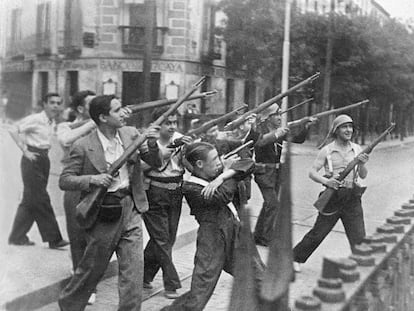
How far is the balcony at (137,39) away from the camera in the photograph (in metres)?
1.83

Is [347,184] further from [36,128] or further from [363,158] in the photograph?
[36,128]

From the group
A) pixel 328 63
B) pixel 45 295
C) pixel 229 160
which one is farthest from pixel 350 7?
pixel 45 295

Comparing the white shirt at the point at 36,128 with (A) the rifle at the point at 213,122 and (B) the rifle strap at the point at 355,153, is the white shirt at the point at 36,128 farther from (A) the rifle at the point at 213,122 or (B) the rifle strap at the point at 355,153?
(B) the rifle strap at the point at 355,153

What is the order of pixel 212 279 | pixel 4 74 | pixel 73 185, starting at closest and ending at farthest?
pixel 4 74
pixel 73 185
pixel 212 279

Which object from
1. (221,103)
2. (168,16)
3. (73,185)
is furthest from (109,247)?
(168,16)

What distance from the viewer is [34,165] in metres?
1.91

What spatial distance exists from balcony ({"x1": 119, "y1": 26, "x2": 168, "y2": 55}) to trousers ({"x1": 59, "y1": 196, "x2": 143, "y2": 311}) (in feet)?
2.13

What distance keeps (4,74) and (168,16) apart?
16.2 inches

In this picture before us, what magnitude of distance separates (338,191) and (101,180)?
0.67 meters

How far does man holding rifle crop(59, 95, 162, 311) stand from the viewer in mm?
2242

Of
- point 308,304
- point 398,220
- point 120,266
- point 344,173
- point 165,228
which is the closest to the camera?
point 308,304

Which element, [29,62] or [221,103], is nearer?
[29,62]

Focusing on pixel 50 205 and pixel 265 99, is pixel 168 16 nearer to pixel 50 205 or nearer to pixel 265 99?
pixel 265 99

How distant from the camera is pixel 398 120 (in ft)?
6.80
